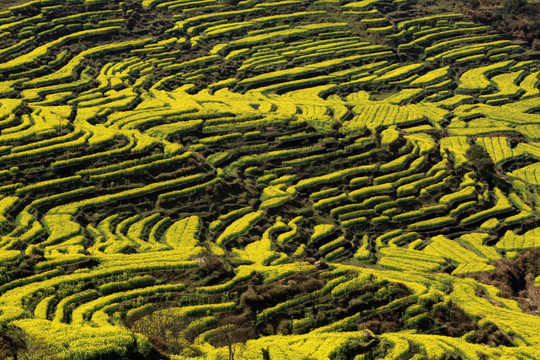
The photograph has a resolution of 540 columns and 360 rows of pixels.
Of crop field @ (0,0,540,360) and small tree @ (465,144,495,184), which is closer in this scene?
crop field @ (0,0,540,360)

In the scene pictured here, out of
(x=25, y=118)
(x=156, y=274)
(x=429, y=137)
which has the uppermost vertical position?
(x=25, y=118)

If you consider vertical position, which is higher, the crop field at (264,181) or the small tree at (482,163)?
the crop field at (264,181)

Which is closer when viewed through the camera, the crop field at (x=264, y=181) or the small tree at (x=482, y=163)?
the crop field at (x=264, y=181)

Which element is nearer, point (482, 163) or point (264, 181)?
point (264, 181)

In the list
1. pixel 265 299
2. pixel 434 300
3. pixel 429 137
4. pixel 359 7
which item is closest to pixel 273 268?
pixel 265 299

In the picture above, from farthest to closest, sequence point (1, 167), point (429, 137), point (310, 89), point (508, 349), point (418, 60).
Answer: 1. point (418, 60)
2. point (310, 89)
3. point (429, 137)
4. point (1, 167)
5. point (508, 349)

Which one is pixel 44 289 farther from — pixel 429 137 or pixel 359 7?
pixel 359 7

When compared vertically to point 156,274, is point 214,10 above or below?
above

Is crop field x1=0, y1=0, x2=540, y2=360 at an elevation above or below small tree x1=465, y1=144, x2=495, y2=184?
above
